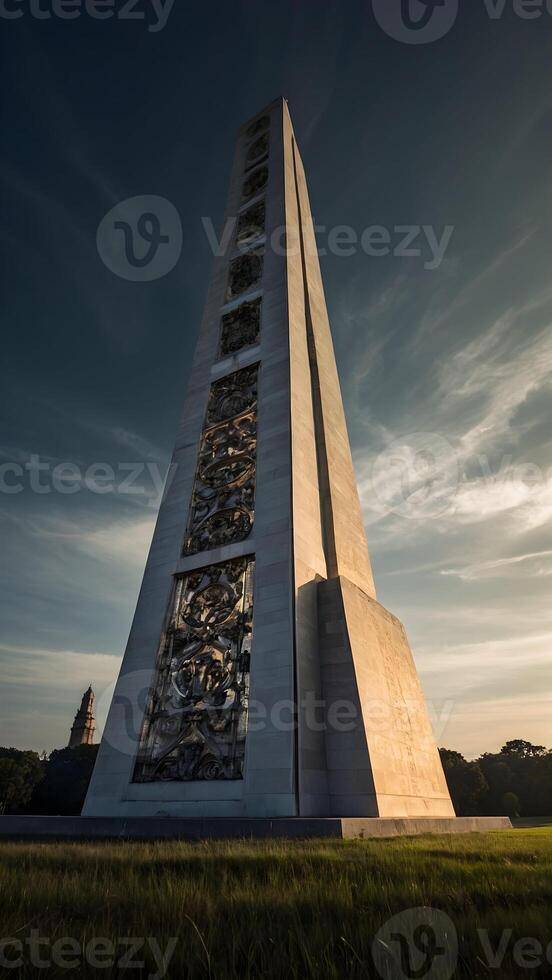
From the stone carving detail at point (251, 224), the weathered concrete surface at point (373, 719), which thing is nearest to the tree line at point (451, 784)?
the weathered concrete surface at point (373, 719)

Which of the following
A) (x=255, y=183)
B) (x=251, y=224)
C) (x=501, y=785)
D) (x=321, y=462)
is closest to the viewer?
(x=321, y=462)

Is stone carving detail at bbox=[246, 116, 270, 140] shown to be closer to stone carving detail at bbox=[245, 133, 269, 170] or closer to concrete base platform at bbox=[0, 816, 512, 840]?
stone carving detail at bbox=[245, 133, 269, 170]

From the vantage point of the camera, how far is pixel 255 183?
71.4 feet

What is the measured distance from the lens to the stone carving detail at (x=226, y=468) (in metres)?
11.9

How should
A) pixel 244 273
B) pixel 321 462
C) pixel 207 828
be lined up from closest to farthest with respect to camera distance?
pixel 207 828, pixel 321 462, pixel 244 273

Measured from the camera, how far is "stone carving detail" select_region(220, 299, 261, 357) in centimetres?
1598

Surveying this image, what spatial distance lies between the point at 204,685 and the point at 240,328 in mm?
11196

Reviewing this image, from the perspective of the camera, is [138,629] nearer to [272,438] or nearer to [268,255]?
[272,438]

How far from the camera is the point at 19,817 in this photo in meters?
8.33

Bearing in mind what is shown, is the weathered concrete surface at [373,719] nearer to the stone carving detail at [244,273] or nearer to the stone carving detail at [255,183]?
the stone carving detail at [244,273]

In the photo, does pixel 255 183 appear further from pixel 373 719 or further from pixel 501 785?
pixel 501 785
